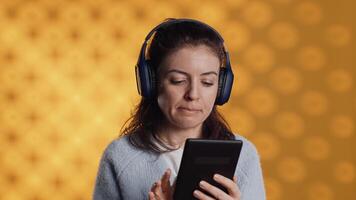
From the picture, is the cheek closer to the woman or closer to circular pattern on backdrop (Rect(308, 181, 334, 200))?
the woman

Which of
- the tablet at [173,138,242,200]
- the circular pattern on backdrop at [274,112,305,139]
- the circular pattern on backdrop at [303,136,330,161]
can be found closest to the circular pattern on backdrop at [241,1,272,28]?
the circular pattern on backdrop at [274,112,305,139]

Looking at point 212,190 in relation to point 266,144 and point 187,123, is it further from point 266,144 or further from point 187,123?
point 266,144

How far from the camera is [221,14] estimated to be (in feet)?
6.84

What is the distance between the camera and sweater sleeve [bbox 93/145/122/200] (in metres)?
1.02

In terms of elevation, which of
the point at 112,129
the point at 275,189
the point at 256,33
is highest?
the point at 256,33

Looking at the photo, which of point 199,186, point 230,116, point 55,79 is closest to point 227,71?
point 199,186

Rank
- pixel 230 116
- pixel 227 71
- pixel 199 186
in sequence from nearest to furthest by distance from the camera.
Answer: pixel 199 186
pixel 227 71
pixel 230 116

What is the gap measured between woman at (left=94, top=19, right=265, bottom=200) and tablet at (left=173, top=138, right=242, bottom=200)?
0.10m

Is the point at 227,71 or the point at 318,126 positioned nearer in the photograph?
the point at 227,71

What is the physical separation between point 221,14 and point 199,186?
1.35 m

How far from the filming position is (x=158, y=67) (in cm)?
97

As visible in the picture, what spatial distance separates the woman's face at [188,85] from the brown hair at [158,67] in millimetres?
27

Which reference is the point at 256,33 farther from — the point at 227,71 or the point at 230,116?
the point at 227,71

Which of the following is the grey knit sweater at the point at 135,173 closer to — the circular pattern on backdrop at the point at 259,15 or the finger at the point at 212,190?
the finger at the point at 212,190
